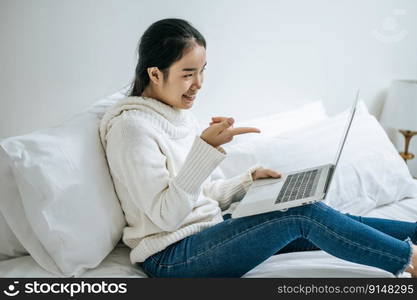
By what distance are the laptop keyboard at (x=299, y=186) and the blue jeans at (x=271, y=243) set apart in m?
0.04

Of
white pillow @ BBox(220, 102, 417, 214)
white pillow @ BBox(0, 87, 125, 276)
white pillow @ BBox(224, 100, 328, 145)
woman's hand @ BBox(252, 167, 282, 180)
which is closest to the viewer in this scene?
white pillow @ BBox(0, 87, 125, 276)

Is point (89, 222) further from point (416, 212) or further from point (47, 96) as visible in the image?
point (416, 212)

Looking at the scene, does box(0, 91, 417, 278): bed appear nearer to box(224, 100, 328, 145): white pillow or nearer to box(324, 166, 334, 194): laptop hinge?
box(324, 166, 334, 194): laptop hinge

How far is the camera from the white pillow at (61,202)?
1.15m

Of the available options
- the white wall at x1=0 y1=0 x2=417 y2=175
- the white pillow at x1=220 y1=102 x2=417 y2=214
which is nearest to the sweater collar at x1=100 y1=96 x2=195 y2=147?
the white wall at x1=0 y1=0 x2=417 y2=175

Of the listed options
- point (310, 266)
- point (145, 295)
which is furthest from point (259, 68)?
point (145, 295)

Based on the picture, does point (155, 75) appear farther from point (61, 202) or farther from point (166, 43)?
point (61, 202)

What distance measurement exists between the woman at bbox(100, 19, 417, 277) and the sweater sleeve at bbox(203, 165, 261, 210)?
131mm

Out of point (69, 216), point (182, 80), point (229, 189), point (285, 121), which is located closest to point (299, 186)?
point (229, 189)

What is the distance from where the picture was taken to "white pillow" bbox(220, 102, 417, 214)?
1.76 meters

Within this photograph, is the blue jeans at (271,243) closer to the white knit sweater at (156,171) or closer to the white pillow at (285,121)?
the white knit sweater at (156,171)

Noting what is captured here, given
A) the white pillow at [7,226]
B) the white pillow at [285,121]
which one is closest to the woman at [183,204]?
the white pillow at [7,226]

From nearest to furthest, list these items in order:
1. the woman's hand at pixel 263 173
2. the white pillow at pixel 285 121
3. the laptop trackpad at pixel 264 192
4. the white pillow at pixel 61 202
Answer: the white pillow at pixel 61 202
the laptop trackpad at pixel 264 192
the woman's hand at pixel 263 173
the white pillow at pixel 285 121

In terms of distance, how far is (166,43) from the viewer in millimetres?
1308
